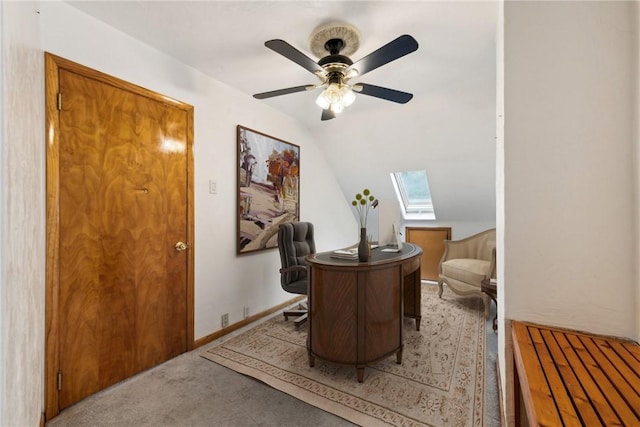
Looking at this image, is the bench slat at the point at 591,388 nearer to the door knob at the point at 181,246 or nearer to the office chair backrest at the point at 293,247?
the office chair backrest at the point at 293,247

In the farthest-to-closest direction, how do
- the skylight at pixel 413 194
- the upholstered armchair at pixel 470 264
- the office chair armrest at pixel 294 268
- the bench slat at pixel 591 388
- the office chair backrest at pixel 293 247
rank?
the skylight at pixel 413 194
the upholstered armchair at pixel 470 264
the office chair backrest at pixel 293 247
the office chair armrest at pixel 294 268
the bench slat at pixel 591 388

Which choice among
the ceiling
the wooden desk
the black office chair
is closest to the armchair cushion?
the ceiling

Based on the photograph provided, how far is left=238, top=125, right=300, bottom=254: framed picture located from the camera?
9.59ft

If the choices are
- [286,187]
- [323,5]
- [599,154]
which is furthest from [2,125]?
[286,187]

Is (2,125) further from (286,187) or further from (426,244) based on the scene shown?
(426,244)


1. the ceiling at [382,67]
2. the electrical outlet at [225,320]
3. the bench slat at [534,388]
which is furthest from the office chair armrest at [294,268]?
the bench slat at [534,388]

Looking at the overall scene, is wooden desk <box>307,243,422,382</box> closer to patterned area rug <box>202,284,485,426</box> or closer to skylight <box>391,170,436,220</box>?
patterned area rug <box>202,284,485,426</box>

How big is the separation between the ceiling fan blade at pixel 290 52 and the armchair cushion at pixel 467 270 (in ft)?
9.21

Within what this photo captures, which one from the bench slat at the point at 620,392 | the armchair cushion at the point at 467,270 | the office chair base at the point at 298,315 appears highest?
the bench slat at the point at 620,392

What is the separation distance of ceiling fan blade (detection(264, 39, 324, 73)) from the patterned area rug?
81.1 inches

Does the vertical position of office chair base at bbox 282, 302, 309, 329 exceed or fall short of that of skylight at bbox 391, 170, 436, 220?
it falls short

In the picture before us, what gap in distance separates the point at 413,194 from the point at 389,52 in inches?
137

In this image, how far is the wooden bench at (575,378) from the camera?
2.24ft

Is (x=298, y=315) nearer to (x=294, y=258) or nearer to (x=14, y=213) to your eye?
(x=294, y=258)
